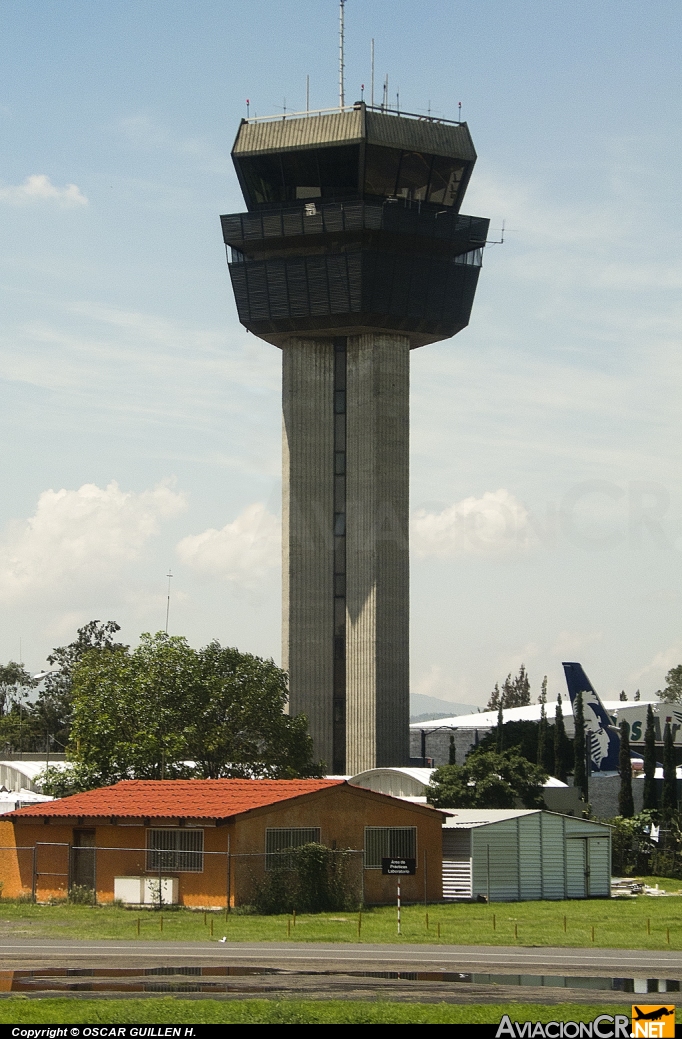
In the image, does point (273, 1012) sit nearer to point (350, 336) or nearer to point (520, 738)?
point (350, 336)

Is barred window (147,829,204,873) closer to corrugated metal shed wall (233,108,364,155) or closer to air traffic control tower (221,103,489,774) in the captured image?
air traffic control tower (221,103,489,774)

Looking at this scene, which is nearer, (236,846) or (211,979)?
(211,979)

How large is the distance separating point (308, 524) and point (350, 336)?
15.0 m

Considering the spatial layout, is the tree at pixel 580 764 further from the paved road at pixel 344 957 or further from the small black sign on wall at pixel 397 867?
the paved road at pixel 344 957

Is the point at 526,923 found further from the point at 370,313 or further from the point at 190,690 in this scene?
the point at 370,313

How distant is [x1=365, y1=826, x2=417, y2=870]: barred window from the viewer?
52.3 m

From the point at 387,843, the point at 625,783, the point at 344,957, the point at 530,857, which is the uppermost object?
the point at 625,783

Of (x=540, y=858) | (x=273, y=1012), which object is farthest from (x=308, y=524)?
(x=273, y=1012)

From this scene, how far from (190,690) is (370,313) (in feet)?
130

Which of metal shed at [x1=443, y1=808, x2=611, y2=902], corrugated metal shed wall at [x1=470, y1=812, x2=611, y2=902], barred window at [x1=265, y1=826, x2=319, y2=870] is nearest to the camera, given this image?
barred window at [x1=265, y1=826, x2=319, y2=870]

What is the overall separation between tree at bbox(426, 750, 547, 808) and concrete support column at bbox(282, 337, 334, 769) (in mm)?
26515

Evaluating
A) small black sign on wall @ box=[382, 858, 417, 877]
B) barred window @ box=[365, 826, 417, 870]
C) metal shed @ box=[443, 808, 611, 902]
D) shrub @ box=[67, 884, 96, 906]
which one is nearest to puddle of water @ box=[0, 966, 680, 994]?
small black sign on wall @ box=[382, 858, 417, 877]

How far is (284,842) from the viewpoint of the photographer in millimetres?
50375

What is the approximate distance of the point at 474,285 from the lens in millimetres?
109625
